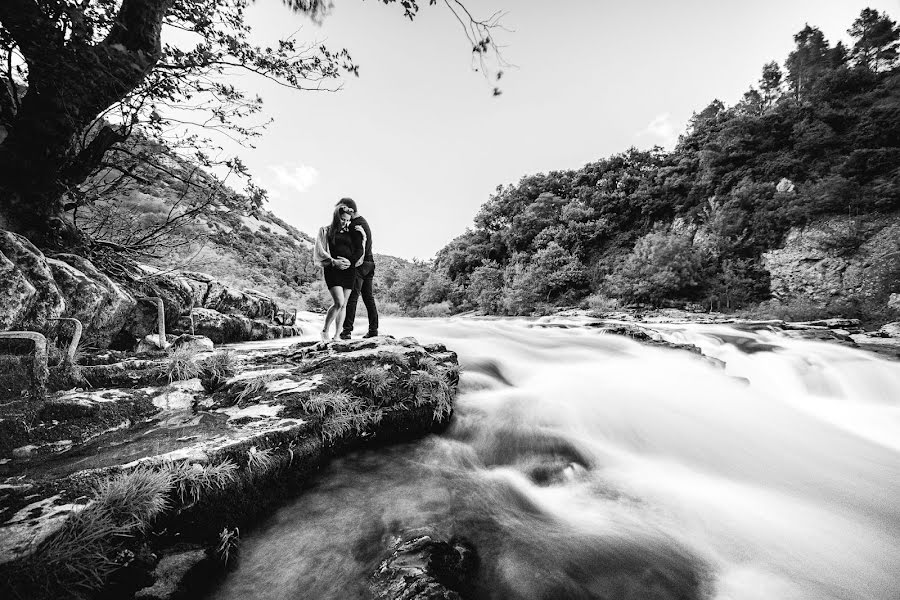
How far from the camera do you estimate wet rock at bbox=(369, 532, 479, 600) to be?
1.74 meters

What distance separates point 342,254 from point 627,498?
4696 mm

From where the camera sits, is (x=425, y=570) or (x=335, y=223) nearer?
(x=425, y=570)

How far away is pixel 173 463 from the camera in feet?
6.46

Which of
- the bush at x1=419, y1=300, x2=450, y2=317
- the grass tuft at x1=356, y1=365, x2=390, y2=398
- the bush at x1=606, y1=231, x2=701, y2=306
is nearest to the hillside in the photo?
the grass tuft at x1=356, y1=365, x2=390, y2=398

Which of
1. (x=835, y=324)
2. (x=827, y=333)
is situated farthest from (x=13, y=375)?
(x=835, y=324)

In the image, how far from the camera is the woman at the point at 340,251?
486 cm

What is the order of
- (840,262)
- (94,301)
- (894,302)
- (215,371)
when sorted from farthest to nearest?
1. (840,262)
2. (894,302)
3. (94,301)
4. (215,371)

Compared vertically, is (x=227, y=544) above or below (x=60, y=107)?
below

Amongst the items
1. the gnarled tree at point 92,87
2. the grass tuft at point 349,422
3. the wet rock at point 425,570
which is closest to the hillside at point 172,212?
the gnarled tree at point 92,87

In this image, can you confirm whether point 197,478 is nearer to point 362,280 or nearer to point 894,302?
point 362,280

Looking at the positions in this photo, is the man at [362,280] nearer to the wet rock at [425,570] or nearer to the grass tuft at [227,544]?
the grass tuft at [227,544]

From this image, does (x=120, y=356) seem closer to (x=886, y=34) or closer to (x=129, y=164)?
(x=129, y=164)

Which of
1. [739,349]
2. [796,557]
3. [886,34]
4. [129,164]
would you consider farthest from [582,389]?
[886,34]

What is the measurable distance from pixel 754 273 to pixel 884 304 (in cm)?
624
